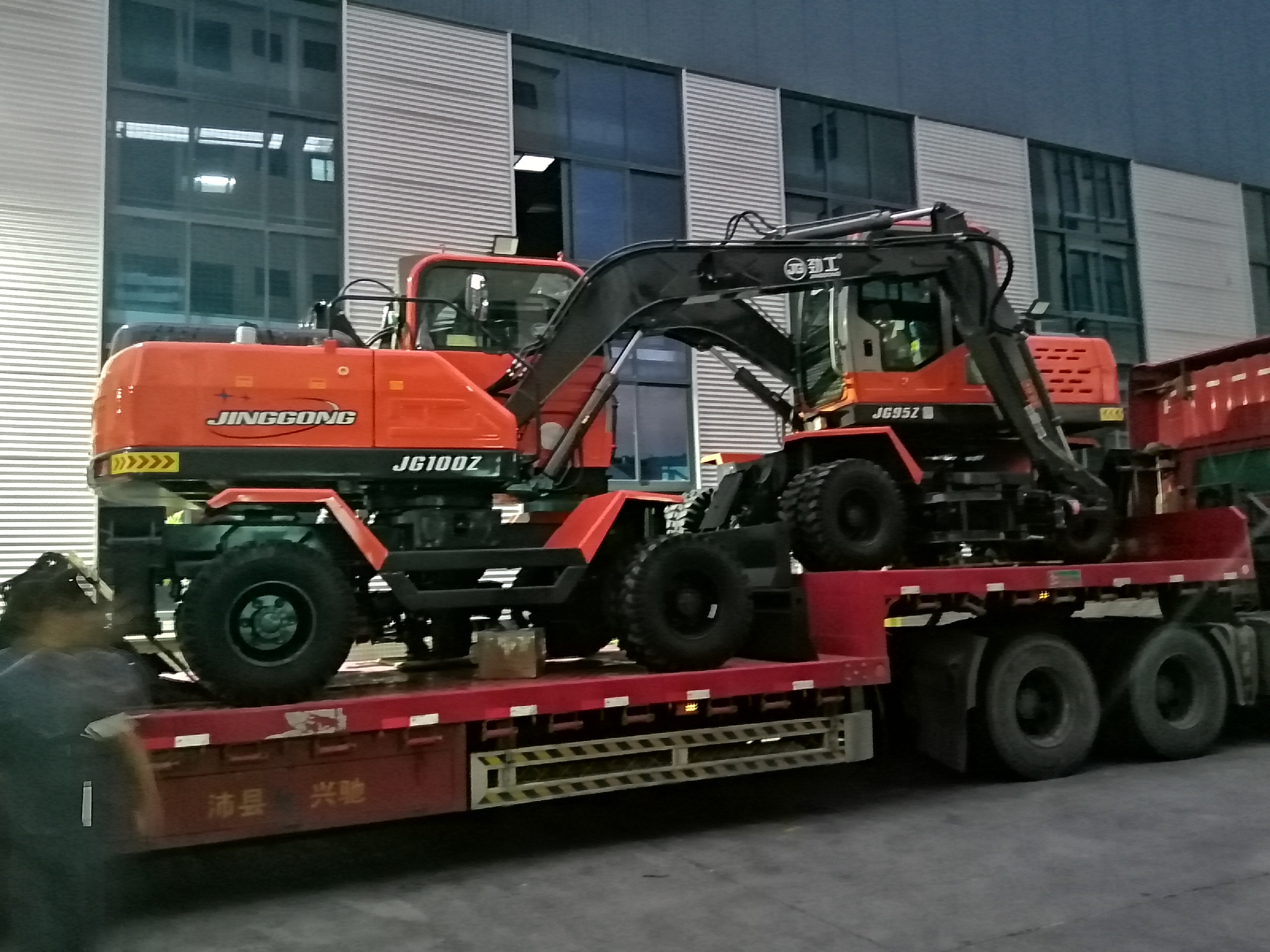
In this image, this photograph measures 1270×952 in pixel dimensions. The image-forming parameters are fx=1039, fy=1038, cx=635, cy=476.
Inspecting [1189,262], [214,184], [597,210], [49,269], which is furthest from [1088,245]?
[49,269]

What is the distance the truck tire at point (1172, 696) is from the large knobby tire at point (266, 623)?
5.92 m

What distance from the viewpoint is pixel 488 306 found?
23.0 feet

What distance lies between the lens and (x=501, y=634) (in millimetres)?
6398

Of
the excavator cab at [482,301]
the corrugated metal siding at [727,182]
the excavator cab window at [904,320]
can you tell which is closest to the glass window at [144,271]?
the excavator cab at [482,301]

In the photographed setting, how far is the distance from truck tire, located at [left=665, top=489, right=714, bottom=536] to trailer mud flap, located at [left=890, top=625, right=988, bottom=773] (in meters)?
2.06

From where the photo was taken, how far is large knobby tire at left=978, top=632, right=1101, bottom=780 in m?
7.36

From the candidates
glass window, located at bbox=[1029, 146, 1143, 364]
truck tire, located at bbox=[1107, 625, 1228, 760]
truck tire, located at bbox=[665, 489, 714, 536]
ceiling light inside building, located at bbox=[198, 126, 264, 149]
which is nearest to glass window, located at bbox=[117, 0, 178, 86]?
ceiling light inside building, located at bbox=[198, 126, 264, 149]

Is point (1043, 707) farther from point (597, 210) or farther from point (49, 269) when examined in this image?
point (49, 269)

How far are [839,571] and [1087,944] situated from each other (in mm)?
3202

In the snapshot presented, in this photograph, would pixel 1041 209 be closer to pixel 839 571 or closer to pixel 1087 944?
pixel 839 571

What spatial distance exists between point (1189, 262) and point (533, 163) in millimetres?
14294

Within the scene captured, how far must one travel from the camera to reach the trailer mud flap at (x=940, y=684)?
7277 mm

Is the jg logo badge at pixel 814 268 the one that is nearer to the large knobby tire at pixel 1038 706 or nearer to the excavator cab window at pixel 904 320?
the excavator cab window at pixel 904 320

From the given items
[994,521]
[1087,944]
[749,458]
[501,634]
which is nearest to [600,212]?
[749,458]
